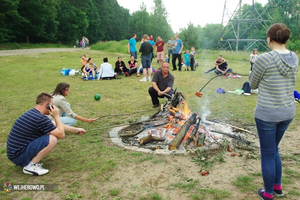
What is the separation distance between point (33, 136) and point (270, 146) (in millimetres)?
3291

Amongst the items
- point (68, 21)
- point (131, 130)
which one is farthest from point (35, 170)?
point (68, 21)

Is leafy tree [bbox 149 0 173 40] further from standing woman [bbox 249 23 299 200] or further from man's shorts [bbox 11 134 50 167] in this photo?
standing woman [bbox 249 23 299 200]

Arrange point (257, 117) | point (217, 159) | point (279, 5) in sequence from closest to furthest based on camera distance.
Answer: point (257, 117) < point (217, 159) < point (279, 5)

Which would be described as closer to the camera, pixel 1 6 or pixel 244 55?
pixel 244 55

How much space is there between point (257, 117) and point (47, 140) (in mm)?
2993

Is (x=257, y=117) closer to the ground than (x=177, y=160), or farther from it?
farther from it

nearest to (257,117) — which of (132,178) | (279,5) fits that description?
(132,178)

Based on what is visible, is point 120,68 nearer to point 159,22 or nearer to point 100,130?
point 100,130

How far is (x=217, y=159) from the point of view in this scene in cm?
400

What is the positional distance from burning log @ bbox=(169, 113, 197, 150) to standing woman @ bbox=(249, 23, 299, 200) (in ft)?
6.22

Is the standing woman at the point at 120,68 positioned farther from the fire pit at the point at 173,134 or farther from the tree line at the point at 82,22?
the tree line at the point at 82,22

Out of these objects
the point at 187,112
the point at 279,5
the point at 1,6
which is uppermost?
the point at 279,5

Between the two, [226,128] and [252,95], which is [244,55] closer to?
[252,95]

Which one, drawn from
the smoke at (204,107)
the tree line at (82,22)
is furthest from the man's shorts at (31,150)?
the tree line at (82,22)
